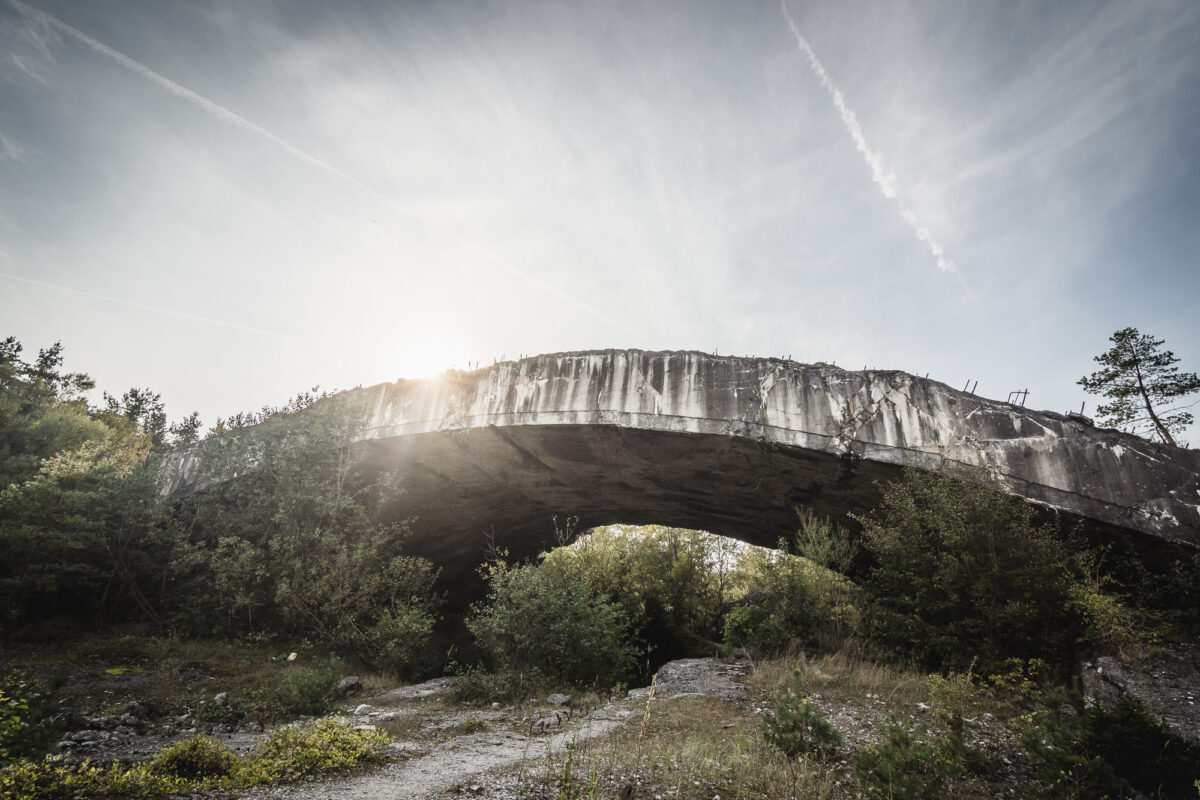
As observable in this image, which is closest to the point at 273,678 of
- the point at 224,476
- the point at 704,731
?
the point at 224,476

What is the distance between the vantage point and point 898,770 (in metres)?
4.02

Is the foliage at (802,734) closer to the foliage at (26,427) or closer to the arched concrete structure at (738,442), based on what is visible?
the arched concrete structure at (738,442)

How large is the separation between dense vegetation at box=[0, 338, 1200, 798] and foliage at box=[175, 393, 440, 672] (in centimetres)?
6

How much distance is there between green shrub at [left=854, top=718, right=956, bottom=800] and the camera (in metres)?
3.81

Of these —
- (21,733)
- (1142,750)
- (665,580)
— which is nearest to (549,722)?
(21,733)

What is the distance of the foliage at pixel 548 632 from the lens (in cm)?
1090

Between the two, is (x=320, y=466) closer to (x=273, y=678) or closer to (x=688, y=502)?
(x=273, y=678)

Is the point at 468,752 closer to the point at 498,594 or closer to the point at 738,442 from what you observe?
the point at 498,594

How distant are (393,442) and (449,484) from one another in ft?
7.64

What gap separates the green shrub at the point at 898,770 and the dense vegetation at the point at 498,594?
0.07 feet

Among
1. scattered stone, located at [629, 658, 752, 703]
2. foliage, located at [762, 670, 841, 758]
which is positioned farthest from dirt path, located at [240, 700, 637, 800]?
foliage, located at [762, 670, 841, 758]

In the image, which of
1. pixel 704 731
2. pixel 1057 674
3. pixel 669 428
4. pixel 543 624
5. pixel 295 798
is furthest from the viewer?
pixel 543 624

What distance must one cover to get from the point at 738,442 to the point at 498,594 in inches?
244

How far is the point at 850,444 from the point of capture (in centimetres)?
952
